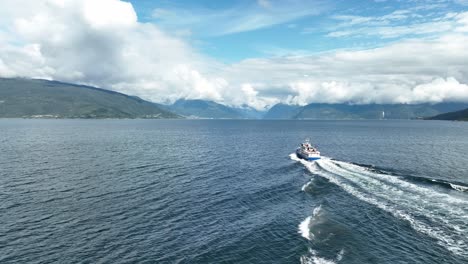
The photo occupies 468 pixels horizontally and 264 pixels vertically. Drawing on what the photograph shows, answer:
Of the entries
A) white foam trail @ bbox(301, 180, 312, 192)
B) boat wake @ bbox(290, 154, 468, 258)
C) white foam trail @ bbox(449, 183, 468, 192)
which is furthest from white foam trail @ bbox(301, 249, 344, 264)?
white foam trail @ bbox(449, 183, 468, 192)

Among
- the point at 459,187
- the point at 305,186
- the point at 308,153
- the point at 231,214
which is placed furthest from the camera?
the point at 308,153

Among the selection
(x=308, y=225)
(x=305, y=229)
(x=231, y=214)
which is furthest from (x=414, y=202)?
(x=231, y=214)

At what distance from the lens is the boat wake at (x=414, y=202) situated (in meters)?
55.0

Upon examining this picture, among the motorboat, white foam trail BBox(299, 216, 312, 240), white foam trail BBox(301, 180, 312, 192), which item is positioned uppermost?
the motorboat

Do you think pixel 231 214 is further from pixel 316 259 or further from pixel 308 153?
pixel 308 153

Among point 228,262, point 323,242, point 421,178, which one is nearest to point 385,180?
point 421,178

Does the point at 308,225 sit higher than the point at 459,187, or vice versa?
the point at 459,187

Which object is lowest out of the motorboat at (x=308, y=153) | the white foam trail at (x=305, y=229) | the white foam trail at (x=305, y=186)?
the white foam trail at (x=305, y=229)

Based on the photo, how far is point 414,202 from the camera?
72.5 m

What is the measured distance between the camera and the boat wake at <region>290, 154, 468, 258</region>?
55031 mm

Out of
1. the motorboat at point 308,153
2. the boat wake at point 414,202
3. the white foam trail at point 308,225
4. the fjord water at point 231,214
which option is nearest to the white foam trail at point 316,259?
the fjord water at point 231,214

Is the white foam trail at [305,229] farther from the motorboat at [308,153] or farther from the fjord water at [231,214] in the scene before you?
the motorboat at [308,153]

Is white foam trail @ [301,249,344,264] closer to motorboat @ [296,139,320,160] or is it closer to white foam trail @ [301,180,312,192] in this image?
white foam trail @ [301,180,312,192]

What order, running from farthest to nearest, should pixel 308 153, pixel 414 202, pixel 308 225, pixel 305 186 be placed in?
pixel 308 153, pixel 305 186, pixel 414 202, pixel 308 225
